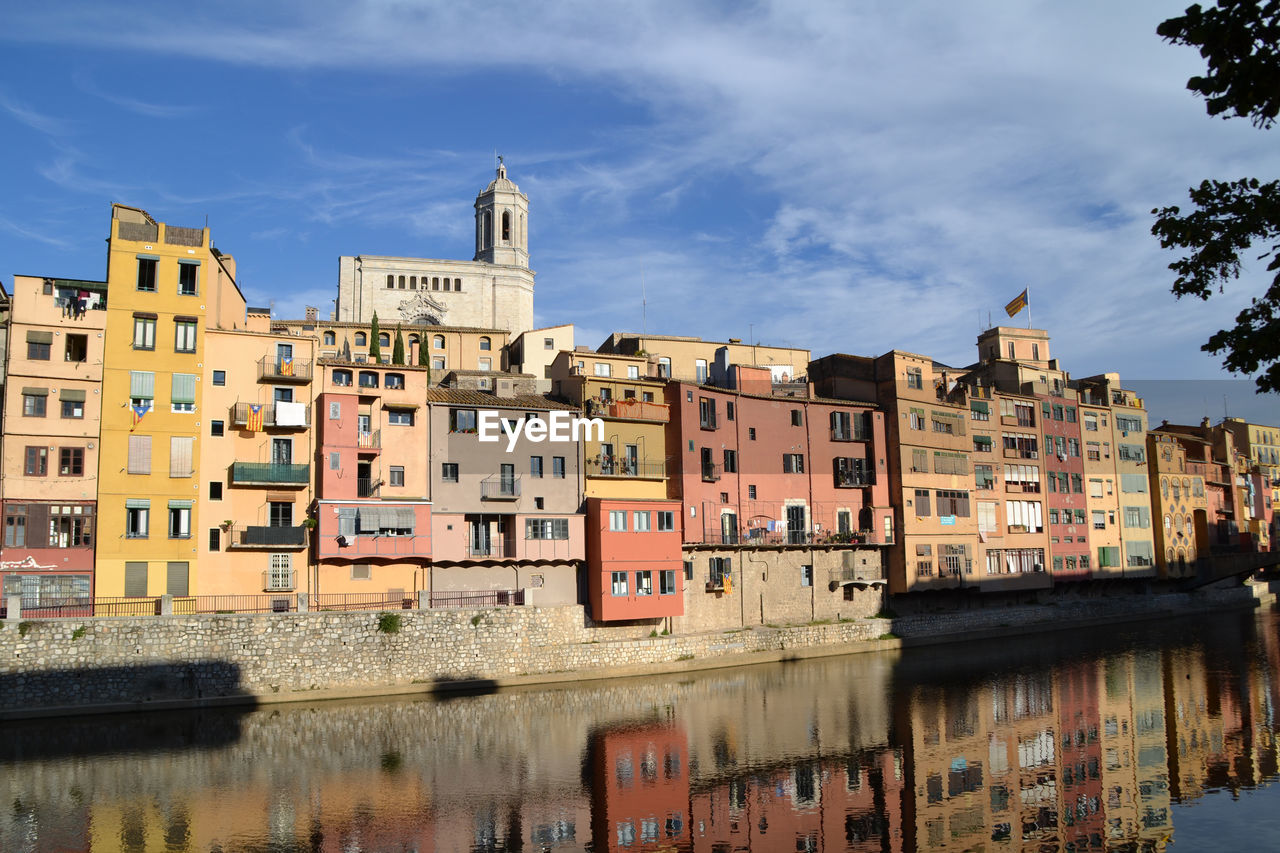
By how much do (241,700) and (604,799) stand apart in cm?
1896

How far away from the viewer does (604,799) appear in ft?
96.3

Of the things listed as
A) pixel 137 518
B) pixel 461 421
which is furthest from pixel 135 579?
pixel 461 421

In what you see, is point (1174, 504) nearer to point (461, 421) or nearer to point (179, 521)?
point (461, 421)

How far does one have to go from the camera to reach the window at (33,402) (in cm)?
4459

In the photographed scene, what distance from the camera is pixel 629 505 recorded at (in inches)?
2068

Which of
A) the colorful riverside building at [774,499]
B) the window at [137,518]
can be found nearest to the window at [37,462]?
the window at [137,518]

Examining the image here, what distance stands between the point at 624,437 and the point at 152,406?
2297cm

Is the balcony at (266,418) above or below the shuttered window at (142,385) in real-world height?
below

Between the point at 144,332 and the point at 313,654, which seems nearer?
the point at 313,654

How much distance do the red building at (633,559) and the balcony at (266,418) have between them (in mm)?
14592

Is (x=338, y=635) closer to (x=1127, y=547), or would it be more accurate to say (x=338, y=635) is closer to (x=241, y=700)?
(x=241, y=700)

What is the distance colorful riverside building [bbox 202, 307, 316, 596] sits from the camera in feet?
151

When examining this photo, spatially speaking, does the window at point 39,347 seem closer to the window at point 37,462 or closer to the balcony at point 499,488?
the window at point 37,462

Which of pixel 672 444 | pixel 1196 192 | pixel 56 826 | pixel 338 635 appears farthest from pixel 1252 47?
pixel 672 444
